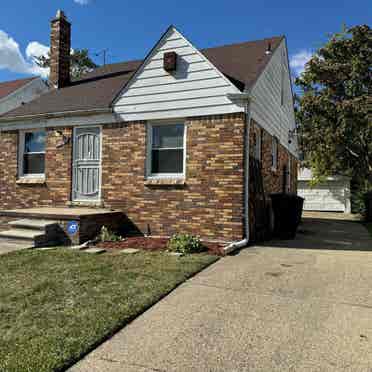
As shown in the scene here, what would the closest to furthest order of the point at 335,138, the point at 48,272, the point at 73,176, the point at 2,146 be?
the point at 48,272 < the point at 73,176 < the point at 2,146 < the point at 335,138

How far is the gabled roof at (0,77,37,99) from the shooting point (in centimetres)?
2114

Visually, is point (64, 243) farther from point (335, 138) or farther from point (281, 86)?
point (335, 138)

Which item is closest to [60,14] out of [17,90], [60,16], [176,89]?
[60,16]

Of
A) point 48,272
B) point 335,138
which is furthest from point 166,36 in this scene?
point 335,138

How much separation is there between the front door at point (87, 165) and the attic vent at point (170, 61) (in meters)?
2.67

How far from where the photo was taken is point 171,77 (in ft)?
27.6

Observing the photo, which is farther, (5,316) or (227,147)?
(227,147)

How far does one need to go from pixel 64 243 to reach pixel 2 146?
17.0 ft

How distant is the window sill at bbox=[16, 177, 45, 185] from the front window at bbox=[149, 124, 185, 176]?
3803mm

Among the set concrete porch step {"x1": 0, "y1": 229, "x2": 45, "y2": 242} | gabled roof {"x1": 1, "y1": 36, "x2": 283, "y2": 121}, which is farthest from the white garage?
concrete porch step {"x1": 0, "y1": 229, "x2": 45, "y2": 242}

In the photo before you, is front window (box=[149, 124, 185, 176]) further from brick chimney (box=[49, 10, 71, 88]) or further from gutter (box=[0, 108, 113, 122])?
brick chimney (box=[49, 10, 71, 88])

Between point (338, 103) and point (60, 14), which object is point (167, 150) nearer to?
point (60, 14)

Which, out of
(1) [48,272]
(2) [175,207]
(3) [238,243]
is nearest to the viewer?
(1) [48,272]

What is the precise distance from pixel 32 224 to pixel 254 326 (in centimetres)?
638
